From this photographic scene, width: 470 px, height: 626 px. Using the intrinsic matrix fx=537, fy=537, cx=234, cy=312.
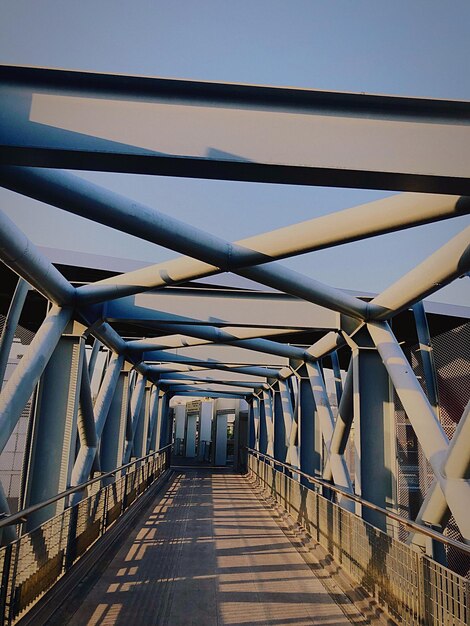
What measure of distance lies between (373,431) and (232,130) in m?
5.71

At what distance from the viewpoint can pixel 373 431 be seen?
8.09 meters

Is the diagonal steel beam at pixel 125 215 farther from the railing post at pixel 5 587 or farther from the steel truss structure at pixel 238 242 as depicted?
the railing post at pixel 5 587

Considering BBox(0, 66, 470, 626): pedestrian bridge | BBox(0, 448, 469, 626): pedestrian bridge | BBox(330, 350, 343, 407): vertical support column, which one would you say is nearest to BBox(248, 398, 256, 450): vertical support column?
BBox(0, 66, 470, 626): pedestrian bridge

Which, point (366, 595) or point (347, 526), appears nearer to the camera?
point (366, 595)

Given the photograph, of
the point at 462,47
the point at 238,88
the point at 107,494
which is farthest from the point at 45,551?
the point at 462,47

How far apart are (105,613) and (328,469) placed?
5879 mm

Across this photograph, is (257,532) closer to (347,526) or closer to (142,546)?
(142,546)

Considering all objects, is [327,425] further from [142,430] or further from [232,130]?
[142,430]

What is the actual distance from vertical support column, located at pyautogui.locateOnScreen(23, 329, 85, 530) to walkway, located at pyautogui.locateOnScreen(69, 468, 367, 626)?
4.38 ft

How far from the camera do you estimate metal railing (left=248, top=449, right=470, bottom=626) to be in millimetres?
4012

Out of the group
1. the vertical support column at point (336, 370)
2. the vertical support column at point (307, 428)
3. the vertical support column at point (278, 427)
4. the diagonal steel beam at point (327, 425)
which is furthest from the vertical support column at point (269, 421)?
the diagonal steel beam at point (327, 425)

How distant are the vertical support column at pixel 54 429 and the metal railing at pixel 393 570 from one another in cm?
382

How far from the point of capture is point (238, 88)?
3.77 m

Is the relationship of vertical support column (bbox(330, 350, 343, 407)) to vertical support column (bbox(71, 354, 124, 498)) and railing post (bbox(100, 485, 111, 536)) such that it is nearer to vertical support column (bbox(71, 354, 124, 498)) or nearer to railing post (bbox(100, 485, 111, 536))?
vertical support column (bbox(71, 354, 124, 498))
